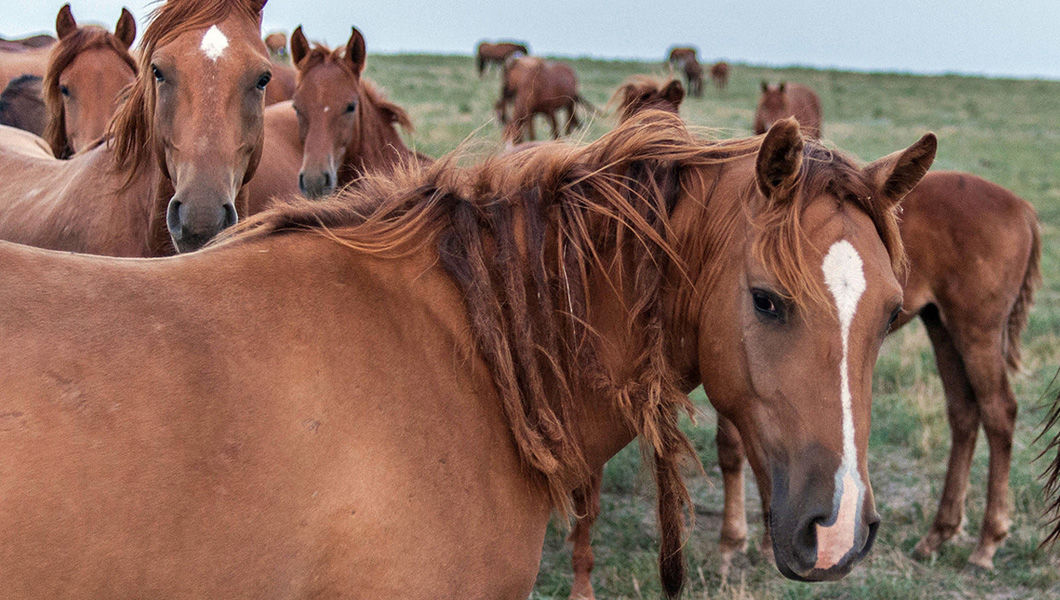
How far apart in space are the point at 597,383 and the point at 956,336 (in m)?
3.31

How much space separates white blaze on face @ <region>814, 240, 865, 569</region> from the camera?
1.88m

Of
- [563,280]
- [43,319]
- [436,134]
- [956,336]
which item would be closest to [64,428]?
[43,319]

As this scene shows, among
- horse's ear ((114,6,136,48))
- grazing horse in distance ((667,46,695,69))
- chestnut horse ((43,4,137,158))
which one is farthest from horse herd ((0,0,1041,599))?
grazing horse in distance ((667,46,695,69))

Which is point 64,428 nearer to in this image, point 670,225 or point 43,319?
point 43,319

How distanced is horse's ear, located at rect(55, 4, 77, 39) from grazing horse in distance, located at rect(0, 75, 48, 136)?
79.9 inches

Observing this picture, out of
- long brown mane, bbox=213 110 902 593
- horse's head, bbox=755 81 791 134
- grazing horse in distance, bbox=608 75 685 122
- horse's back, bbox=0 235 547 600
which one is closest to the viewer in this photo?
horse's back, bbox=0 235 547 600

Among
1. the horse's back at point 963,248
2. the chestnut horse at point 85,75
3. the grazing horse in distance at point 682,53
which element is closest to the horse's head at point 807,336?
the horse's back at point 963,248

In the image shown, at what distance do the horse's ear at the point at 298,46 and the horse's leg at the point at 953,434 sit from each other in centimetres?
450

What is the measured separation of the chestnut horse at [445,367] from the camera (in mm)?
1597

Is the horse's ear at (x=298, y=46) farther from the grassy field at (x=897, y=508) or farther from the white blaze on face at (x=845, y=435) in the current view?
the white blaze on face at (x=845, y=435)

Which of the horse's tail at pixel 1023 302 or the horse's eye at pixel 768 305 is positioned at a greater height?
the horse's eye at pixel 768 305

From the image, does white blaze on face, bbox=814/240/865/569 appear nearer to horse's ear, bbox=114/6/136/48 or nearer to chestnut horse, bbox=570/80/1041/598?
chestnut horse, bbox=570/80/1041/598

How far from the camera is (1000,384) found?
465cm

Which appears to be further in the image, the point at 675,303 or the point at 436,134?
the point at 436,134
